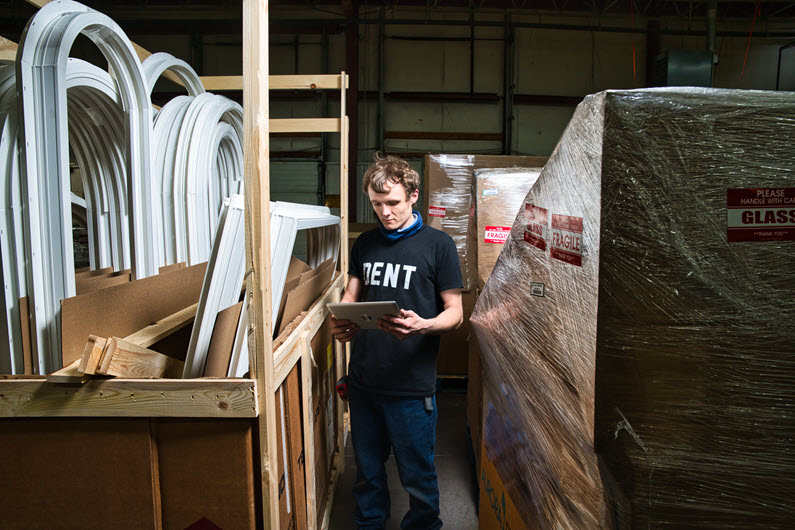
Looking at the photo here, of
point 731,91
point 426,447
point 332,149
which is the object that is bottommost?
point 426,447

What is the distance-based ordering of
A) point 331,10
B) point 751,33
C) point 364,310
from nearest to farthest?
point 364,310
point 751,33
point 331,10

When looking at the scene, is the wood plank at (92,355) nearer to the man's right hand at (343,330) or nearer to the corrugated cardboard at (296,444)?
the corrugated cardboard at (296,444)

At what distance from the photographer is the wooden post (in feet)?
3.62

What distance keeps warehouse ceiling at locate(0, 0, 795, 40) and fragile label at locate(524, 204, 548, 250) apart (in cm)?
685

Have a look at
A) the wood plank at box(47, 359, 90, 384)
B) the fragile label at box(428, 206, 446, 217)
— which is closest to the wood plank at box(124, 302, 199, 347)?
the wood plank at box(47, 359, 90, 384)

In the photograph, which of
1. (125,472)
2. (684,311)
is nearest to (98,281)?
(125,472)

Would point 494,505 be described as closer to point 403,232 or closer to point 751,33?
point 403,232

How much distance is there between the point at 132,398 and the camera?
1.17 m

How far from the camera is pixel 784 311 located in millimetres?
752

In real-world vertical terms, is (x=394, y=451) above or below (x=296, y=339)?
below

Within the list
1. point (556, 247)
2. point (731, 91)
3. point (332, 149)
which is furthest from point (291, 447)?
point (332, 149)

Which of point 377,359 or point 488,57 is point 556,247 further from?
point 488,57

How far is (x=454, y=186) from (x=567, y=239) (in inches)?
133

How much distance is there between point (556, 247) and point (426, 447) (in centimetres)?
129
